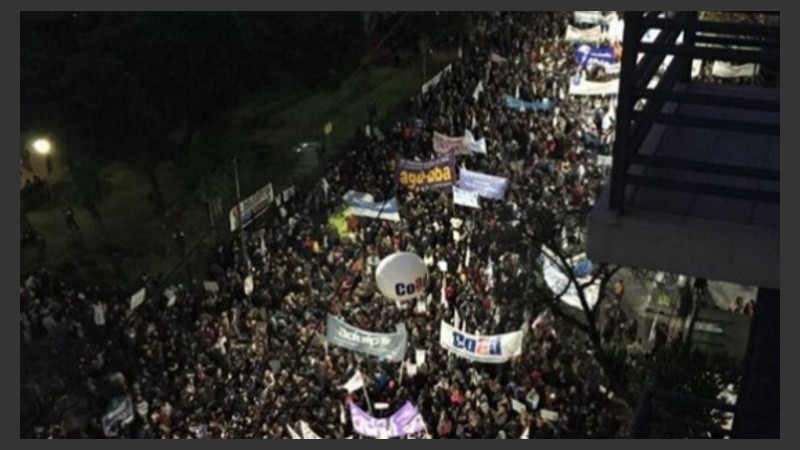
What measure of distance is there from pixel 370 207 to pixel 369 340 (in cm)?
711

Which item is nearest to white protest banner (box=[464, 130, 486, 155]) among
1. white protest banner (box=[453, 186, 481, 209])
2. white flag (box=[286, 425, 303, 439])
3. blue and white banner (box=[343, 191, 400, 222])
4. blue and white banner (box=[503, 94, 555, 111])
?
blue and white banner (box=[343, 191, 400, 222])

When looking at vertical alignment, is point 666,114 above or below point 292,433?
above

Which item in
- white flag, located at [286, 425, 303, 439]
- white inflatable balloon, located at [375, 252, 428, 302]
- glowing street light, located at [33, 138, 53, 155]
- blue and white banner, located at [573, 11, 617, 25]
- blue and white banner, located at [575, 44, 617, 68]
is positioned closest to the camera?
white flag, located at [286, 425, 303, 439]

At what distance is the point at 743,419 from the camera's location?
1045cm

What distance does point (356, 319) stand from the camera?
20203 millimetres

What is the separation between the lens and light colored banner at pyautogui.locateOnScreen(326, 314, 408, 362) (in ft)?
58.0

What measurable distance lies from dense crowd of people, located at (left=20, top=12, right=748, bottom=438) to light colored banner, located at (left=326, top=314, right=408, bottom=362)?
2.07 feet

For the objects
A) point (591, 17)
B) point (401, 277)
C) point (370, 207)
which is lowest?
point (370, 207)

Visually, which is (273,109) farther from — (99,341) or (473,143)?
(99,341)

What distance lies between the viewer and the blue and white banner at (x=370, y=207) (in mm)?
24125

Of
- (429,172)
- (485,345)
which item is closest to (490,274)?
(429,172)

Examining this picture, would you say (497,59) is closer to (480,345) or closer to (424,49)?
(424,49)

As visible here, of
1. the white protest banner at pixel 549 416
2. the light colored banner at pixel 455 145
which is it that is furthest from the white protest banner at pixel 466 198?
the white protest banner at pixel 549 416

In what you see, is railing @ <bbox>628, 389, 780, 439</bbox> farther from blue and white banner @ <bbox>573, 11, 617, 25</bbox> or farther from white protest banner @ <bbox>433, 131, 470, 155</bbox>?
blue and white banner @ <bbox>573, 11, 617, 25</bbox>
